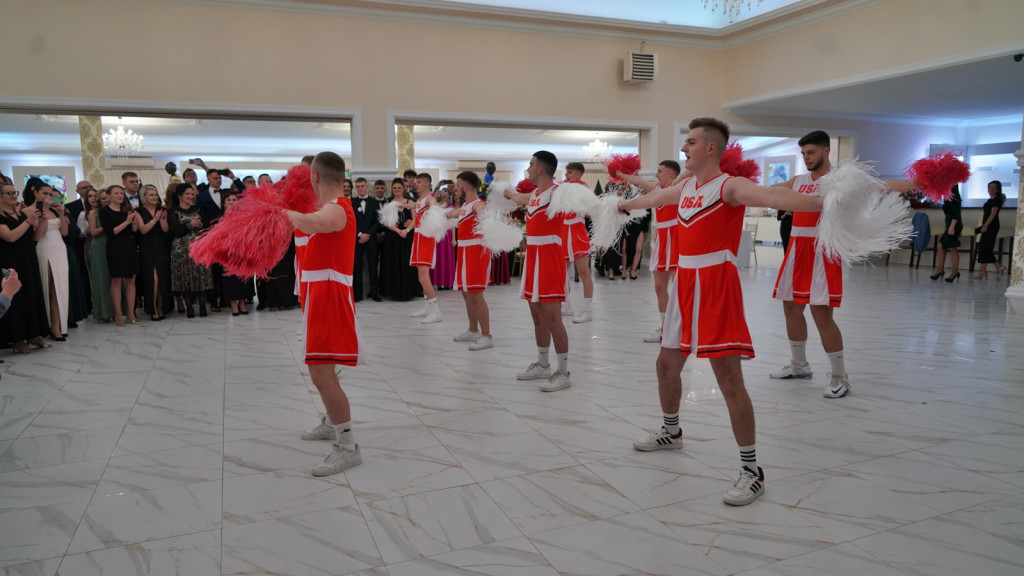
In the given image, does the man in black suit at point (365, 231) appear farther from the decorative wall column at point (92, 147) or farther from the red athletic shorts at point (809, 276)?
the decorative wall column at point (92, 147)

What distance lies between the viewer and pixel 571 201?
4508mm

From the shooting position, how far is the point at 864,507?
2762 mm

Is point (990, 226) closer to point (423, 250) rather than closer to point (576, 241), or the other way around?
point (576, 241)

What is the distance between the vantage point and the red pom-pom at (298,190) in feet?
11.0

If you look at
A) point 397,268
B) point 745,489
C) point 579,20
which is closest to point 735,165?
point 745,489

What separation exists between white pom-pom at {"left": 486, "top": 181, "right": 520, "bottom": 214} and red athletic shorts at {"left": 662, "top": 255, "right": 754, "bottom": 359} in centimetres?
264

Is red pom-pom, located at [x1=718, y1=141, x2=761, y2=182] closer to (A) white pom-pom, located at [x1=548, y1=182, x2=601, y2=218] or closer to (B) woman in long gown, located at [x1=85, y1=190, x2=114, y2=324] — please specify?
(A) white pom-pom, located at [x1=548, y1=182, x2=601, y2=218]

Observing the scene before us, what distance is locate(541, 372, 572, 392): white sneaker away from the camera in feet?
15.0

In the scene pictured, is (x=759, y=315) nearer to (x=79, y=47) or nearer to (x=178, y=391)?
(x=178, y=391)

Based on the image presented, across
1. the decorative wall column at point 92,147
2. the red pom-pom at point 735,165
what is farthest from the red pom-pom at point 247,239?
the decorative wall column at point 92,147

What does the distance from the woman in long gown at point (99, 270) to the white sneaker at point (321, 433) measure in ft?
17.8

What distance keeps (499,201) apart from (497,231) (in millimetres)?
265

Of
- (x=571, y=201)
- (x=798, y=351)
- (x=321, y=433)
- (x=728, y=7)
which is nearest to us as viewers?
(x=321, y=433)

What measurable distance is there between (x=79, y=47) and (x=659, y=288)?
879cm
